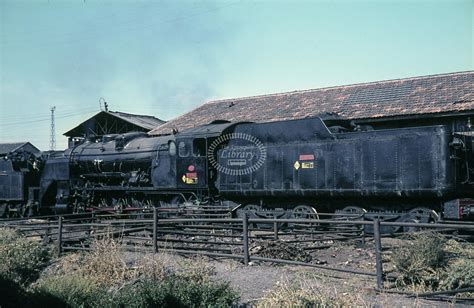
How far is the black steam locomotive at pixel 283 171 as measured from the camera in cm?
1241

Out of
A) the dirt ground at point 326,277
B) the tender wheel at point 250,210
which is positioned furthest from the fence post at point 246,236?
the tender wheel at point 250,210

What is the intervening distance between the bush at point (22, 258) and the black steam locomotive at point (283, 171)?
4071 millimetres

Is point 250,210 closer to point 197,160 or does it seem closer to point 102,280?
point 197,160

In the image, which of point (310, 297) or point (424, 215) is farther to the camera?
point (424, 215)

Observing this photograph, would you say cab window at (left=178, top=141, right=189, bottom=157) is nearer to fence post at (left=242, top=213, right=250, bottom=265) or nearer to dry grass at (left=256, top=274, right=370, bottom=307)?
fence post at (left=242, top=213, right=250, bottom=265)

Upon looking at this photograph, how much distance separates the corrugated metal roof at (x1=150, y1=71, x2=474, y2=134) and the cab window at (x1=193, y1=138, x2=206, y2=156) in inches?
169

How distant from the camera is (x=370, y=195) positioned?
43.0ft

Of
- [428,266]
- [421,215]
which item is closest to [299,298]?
[428,266]

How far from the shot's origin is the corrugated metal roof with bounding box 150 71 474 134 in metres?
19.8

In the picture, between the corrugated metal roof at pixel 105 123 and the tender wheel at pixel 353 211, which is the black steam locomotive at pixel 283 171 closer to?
the tender wheel at pixel 353 211

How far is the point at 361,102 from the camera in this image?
22.5m

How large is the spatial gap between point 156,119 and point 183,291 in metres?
36.6

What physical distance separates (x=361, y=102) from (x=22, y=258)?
16.7m

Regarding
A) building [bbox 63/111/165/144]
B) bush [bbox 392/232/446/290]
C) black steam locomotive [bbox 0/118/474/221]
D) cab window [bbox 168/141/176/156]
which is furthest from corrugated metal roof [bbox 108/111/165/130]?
bush [bbox 392/232/446/290]
